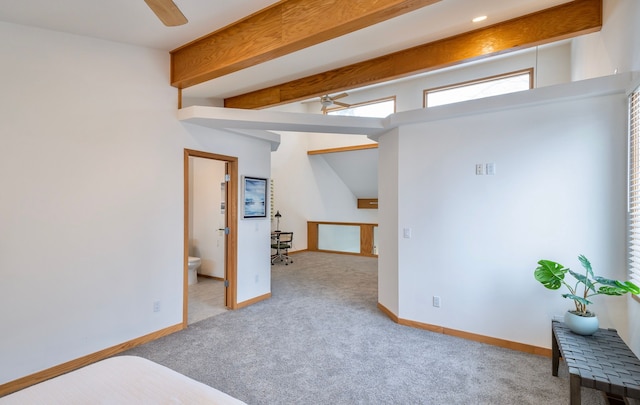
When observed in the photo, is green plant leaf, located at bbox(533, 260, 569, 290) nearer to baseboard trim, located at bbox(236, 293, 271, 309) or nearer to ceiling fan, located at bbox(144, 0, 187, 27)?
ceiling fan, located at bbox(144, 0, 187, 27)

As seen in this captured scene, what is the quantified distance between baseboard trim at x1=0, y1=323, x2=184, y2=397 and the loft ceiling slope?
2.33 m

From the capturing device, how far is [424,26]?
2547 mm

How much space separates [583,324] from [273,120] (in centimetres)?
328

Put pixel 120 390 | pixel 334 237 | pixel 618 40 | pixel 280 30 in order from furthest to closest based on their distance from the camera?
pixel 334 237 < pixel 618 40 < pixel 280 30 < pixel 120 390

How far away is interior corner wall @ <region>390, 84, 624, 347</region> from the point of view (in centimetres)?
257

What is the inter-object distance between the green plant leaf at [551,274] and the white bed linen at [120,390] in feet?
8.28

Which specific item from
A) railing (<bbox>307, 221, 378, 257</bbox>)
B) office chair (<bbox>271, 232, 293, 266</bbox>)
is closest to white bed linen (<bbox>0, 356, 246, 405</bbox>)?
office chair (<bbox>271, 232, 293, 266</bbox>)

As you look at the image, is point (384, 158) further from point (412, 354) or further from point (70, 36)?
point (70, 36)

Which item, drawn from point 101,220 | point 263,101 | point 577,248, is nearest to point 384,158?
point 263,101

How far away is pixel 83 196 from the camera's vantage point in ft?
8.70

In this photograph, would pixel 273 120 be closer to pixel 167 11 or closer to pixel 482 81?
pixel 167 11

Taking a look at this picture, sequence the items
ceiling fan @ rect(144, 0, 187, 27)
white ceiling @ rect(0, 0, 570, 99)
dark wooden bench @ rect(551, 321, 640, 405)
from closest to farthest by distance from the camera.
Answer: ceiling fan @ rect(144, 0, 187, 27), dark wooden bench @ rect(551, 321, 640, 405), white ceiling @ rect(0, 0, 570, 99)

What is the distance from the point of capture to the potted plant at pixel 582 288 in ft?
6.82

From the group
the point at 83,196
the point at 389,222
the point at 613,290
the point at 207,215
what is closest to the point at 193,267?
the point at 207,215
